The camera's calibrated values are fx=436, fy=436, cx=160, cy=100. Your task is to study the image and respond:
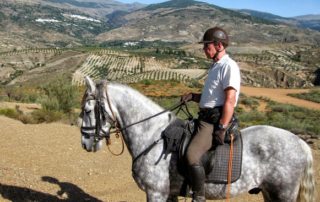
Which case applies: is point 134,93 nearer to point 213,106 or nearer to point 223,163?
point 213,106

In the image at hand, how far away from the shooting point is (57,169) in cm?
1147

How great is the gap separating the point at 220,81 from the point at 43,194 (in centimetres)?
544

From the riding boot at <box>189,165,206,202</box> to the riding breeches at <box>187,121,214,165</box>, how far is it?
0.08 metres

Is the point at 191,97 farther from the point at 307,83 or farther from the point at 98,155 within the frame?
the point at 307,83

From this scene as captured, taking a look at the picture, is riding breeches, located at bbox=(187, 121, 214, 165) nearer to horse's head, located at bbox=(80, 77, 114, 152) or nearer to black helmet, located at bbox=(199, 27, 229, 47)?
black helmet, located at bbox=(199, 27, 229, 47)

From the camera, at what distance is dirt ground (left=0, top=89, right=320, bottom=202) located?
936cm

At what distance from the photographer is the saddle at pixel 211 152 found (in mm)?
5535

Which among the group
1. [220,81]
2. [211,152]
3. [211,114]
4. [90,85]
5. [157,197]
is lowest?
[157,197]

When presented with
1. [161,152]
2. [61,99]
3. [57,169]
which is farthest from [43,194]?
[61,99]

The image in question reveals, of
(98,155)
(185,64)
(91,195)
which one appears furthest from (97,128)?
(185,64)

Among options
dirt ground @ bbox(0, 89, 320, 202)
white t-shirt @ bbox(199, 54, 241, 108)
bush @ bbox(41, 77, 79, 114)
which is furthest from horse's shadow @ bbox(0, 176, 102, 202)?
bush @ bbox(41, 77, 79, 114)

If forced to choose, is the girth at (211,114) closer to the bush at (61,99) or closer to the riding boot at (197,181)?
the riding boot at (197,181)

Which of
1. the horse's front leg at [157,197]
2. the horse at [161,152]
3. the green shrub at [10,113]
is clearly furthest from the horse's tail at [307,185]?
the green shrub at [10,113]

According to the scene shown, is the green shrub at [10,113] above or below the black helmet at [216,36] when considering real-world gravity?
below
